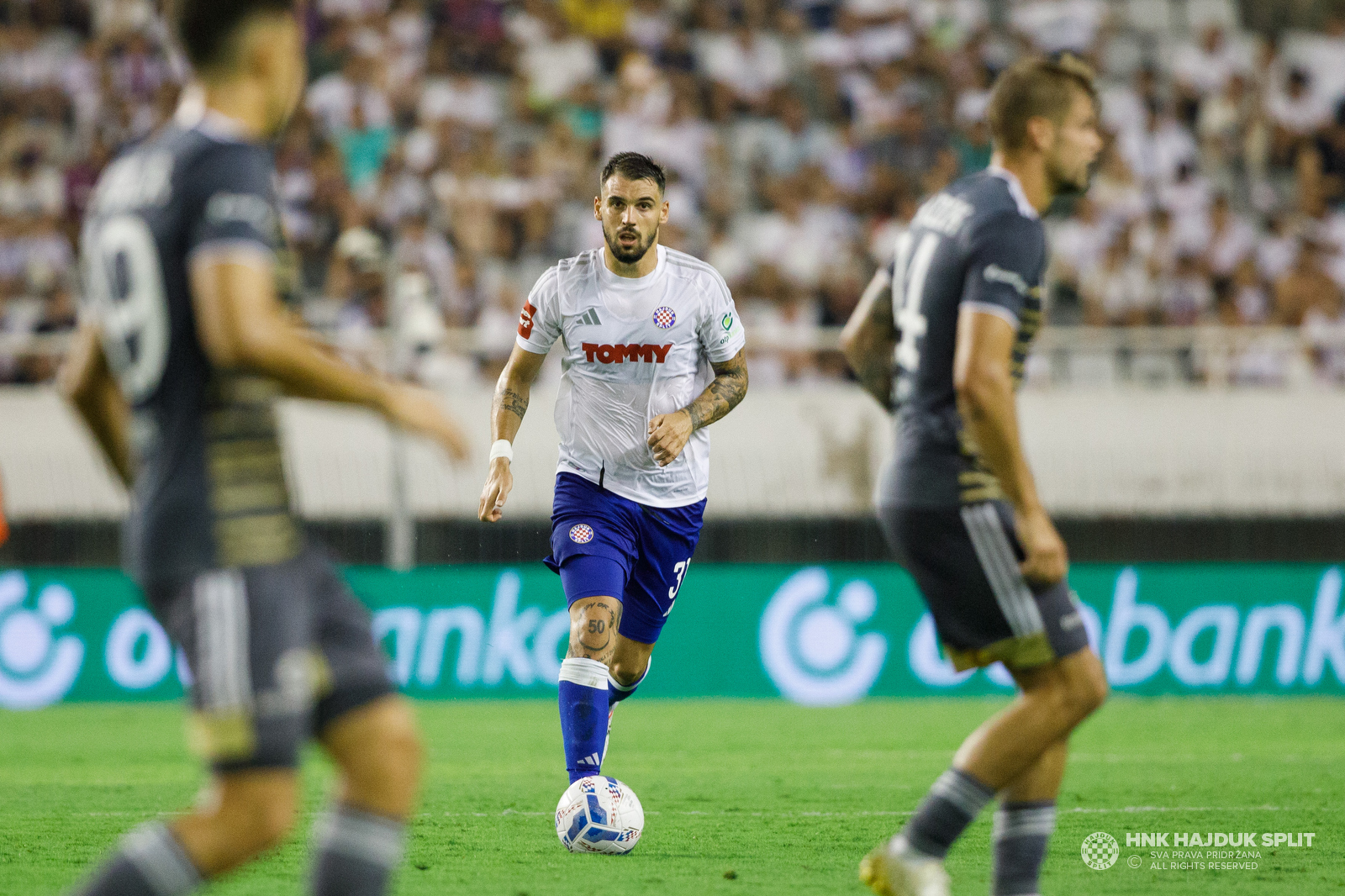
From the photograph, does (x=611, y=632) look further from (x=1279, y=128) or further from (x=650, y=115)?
(x=1279, y=128)

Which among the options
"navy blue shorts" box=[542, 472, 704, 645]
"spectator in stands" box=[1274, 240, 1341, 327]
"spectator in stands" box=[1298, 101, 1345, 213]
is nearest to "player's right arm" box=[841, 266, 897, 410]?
"navy blue shorts" box=[542, 472, 704, 645]

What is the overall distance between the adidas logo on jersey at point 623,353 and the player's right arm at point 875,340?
181cm

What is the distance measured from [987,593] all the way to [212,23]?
2390mm

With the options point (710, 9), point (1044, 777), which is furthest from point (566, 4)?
point (1044, 777)

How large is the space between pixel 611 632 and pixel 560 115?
12.3 meters

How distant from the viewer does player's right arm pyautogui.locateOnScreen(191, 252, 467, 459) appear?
10.2ft

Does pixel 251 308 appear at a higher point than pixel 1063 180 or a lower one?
lower

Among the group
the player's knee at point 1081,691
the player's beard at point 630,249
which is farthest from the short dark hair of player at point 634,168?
the player's knee at point 1081,691

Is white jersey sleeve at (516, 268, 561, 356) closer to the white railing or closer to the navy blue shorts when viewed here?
the navy blue shorts

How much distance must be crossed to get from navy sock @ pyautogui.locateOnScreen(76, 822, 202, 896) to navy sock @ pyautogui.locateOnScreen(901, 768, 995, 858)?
6.57 ft

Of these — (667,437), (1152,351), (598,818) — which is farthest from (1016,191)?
(1152,351)

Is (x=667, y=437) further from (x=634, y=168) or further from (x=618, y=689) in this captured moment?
(x=618, y=689)

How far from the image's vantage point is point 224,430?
10.8 feet

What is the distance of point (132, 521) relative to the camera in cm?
335
